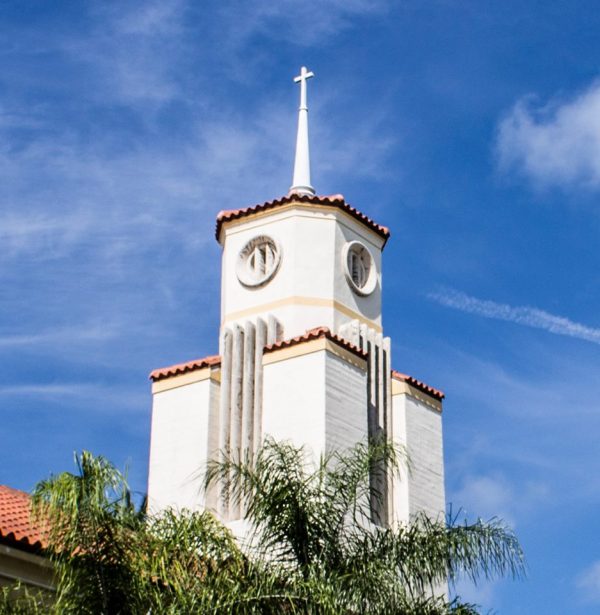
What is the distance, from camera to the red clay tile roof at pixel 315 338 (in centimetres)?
2359

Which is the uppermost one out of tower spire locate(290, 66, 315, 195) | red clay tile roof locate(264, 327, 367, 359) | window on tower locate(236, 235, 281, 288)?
tower spire locate(290, 66, 315, 195)

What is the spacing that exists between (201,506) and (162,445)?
1977 millimetres

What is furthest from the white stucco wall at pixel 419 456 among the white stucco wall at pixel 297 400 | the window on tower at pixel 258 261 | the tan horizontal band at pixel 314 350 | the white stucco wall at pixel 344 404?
the window on tower at pixel 258 261

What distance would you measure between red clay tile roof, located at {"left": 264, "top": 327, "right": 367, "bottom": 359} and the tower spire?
335 cm

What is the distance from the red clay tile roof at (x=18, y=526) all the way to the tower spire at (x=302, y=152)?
927 cm

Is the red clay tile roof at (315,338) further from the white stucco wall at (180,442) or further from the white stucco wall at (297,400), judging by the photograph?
the white stucco wall at (180,442)

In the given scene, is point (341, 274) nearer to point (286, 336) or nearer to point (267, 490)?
point (286, 336)

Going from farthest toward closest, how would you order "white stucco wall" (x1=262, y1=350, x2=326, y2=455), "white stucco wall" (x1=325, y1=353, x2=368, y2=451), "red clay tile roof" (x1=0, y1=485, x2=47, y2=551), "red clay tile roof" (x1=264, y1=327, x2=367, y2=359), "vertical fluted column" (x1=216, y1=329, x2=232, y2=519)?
"vertical fluted column" (x1=216, y1=329, x2=232, y2=519) → "red clay tile roof" (x1=264, y1=327, x2=367, y2=359) → "white stucco wall" (x1=325, y1=353, x2=368, y2=451) → "white stucco wall" (x1=262, y1=350, x2=326, y2=455) → "red clay tile roof" (x1=0, y1=485, x2=47, y2=551)

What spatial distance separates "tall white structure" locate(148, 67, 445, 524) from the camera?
23734 mm

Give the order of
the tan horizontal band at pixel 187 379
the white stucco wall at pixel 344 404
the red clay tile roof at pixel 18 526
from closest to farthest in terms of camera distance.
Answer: the red clay tile roof at pixel 18 526
the white stucco wall at pixel 344 404
the tan horizontal band at pixel 187 379

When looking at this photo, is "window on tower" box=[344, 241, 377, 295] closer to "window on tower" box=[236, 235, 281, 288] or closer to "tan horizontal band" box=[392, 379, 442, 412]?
"window on tower" box=[236, 235, 281, 288]

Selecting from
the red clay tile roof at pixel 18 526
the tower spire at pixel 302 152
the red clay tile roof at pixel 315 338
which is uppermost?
the tower spire at pixel 302 152

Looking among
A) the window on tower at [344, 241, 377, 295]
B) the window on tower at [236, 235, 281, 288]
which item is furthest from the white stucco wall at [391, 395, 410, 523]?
the window on tower at [236, 235, 281, 288]

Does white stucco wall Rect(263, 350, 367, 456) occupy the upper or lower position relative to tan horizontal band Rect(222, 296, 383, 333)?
lower
